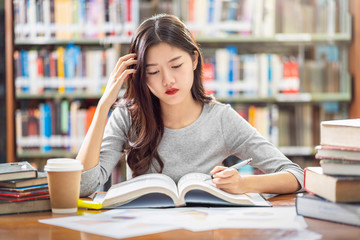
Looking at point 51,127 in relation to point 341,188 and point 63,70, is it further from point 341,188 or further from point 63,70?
point 341,188

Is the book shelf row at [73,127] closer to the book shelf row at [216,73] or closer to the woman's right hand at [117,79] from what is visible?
the book shelf row at [216,73]

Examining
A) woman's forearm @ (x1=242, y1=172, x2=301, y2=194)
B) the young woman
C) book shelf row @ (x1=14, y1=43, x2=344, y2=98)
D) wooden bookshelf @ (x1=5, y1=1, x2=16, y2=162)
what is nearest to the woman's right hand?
the young woman

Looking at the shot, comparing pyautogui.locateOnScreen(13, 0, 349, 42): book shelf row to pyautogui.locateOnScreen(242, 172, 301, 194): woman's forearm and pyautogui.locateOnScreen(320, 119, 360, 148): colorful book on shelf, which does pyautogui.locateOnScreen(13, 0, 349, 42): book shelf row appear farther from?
pyautogui.locateOnScreen(320, 119, 360, 148): colorful book on shelf

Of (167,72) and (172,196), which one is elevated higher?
(167,72)

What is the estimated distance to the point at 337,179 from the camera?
0.95m

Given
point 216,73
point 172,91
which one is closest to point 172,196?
point 172,91

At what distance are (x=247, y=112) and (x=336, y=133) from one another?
Answer: 201 cm

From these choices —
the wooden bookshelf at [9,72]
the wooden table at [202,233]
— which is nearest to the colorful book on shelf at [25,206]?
the wooden table at [202,233]

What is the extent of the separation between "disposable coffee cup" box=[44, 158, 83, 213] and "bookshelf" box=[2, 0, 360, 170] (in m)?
1.88

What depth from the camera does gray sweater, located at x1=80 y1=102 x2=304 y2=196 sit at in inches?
60.6

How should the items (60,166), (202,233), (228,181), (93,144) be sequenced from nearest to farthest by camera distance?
(202,233), (60,166), (228,181), (93,144)

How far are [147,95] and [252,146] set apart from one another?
0.35 metres

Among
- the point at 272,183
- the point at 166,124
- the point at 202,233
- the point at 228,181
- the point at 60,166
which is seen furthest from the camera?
the point at 166,124

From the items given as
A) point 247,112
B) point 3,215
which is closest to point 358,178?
point 3,215
